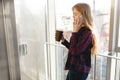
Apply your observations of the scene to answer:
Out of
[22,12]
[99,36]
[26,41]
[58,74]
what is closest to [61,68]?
[58,74]

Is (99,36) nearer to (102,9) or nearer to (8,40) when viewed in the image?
(102,9)

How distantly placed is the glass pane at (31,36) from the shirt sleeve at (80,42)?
29.3 inches

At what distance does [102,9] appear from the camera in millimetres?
1630

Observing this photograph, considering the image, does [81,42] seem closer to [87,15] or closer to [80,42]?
[80,42]

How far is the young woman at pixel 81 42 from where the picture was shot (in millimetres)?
1351

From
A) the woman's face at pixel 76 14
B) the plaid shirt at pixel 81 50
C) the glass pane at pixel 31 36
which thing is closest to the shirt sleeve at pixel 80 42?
Answer: the plaid shirt at pixel 81 50

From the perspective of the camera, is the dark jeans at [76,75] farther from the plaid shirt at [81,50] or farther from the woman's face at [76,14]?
the woman's face at [76,14]

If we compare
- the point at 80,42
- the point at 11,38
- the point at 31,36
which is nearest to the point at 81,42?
the point at 80,42

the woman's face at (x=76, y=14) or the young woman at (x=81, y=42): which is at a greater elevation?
the woman's face at (x=76, y=14)

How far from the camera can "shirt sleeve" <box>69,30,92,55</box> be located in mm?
1347

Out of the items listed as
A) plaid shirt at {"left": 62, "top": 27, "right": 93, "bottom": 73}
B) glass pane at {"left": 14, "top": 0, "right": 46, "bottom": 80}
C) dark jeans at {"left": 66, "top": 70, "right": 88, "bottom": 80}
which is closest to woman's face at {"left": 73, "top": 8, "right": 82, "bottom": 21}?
plaid shirt at {"left": 62, "top": 27, "right": 93, "bottom": 73}

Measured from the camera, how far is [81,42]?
4.48 feet

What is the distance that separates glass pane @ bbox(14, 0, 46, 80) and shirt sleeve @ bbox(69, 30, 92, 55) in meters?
0.74

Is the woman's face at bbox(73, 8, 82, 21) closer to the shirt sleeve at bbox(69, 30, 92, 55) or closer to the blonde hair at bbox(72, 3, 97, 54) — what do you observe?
the blonde hair at bbox(72, 3, 97, 54)
